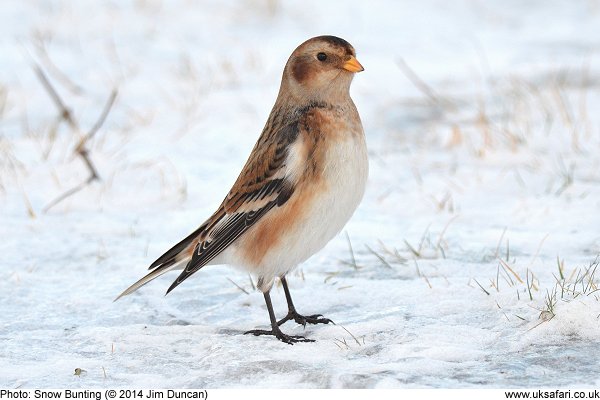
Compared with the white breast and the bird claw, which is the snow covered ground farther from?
the white breast

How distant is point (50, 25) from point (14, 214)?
14.5 ft

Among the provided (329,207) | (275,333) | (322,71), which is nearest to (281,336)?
(275,333)

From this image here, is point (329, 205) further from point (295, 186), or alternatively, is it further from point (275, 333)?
point (275, 333)

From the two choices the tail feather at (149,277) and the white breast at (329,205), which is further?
the tail feather at (149,277)

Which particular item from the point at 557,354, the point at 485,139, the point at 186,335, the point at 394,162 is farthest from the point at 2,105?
the point at 557,354

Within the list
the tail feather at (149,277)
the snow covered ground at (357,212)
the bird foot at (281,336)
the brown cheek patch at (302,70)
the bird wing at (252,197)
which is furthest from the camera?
the brown cheek patch at (302,70)

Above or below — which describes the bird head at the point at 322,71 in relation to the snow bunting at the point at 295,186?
above

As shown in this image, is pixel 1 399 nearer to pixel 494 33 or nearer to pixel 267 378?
pixel 267 378

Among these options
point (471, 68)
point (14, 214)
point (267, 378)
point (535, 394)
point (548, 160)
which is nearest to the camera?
point (535, 394)

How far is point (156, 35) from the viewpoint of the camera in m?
10.4

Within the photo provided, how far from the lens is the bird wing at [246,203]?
15.0 feet

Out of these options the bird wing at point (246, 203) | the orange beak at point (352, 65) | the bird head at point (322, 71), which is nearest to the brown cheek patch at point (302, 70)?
the bird head at point (322, 71)

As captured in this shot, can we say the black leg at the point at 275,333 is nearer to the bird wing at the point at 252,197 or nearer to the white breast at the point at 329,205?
the white breast at the point at 329,205

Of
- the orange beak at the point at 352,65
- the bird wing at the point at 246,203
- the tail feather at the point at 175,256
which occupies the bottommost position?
Result: the tail feather at the point at 175,256
